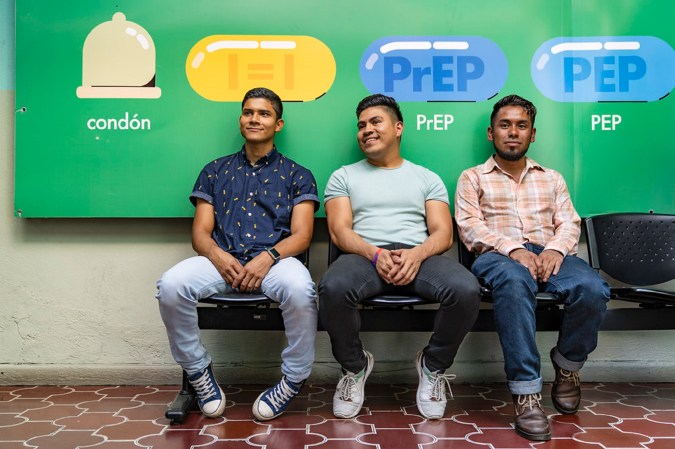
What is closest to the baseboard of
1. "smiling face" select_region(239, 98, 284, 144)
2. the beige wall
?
the beige wall

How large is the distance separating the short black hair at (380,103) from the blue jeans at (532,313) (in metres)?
0.85

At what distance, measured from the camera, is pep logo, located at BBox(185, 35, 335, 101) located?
2840 mm

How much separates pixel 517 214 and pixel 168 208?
5.70ft

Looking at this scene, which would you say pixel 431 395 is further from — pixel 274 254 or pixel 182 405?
pixel 182 405

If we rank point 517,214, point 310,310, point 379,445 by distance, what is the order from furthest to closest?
point 517,214 < point 310,310 < point 379,445

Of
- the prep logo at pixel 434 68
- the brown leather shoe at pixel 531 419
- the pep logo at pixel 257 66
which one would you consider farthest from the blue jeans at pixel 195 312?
the prep logo at pixel 434 68

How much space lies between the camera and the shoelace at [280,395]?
2247 mm

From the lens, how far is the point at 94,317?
2928 mm

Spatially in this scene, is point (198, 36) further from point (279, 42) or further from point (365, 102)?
point (365, 102)

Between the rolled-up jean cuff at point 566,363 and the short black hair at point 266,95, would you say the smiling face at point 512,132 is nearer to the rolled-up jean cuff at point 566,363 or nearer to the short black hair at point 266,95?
the rolled-up jean cuff at point 566,363

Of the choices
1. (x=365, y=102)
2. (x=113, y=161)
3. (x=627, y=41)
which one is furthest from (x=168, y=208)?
(x=627, y=41)

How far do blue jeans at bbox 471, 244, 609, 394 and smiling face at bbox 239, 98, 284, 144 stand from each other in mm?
1189

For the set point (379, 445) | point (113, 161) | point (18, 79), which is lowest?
point (379, 445)

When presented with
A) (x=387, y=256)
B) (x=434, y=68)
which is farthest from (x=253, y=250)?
(x=434, y=68)
